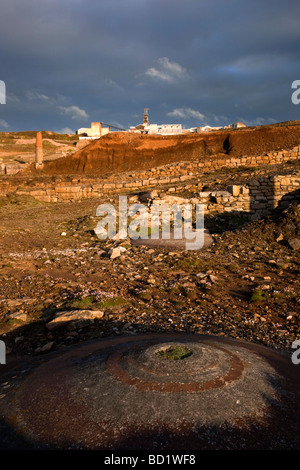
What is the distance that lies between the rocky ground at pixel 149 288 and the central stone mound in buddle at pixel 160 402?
5.68 feet

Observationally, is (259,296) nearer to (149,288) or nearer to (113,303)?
(149,288)

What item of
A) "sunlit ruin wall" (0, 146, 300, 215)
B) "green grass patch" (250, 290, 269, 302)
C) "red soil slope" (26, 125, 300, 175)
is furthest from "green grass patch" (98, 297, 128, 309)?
"red soil slope" (26, 125, 300, 175)

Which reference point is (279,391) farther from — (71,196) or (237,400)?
(71,196)

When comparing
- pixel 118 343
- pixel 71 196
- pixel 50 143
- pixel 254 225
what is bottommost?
pixel 118 343

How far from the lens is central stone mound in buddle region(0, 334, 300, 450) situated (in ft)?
6.27

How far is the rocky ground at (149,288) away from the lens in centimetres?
467

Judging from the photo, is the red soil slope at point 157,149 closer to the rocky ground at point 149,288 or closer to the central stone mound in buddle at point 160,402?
the rocky ground at point 149,288

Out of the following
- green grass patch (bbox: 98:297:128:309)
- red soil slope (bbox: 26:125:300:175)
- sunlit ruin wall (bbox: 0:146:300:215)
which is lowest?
green grass patch (bbox: 98:297:128:309)

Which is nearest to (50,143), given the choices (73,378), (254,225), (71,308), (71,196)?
(71,196)

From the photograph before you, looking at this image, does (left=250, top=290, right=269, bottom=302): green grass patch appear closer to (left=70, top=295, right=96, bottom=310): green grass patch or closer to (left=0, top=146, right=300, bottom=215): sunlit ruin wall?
(left=70, top=295, right=96, bottom=310): green grass patch

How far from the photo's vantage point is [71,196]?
890 inches

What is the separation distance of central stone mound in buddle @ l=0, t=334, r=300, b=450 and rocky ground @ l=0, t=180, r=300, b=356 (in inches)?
68.2

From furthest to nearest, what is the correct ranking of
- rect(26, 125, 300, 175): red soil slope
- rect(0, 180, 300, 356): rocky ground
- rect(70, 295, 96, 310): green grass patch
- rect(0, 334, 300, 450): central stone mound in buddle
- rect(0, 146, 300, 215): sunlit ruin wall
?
rect(26, 125, 300, 175): red soil slope, rect(0, 146, 300, 215): sunlit ruin wall, rect(70, 295, 96, 310): green grass patch, rect(0, 180, 300, 356): rocky ground, rect(0, 334, 300, 450): central stone mound in buddle

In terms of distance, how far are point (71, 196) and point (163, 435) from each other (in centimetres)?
2183
